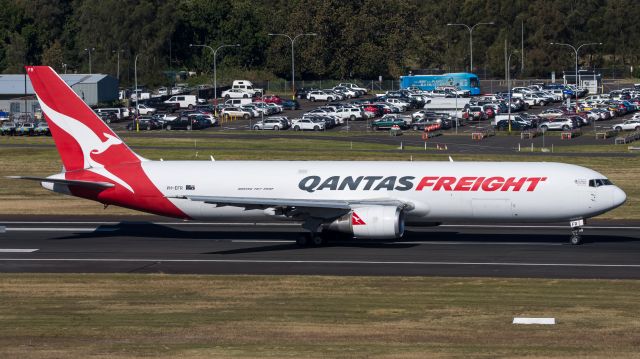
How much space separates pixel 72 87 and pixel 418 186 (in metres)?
132

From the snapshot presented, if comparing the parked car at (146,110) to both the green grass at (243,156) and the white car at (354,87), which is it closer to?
the green grass at (243,156)

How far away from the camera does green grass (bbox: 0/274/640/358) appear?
3011 cm

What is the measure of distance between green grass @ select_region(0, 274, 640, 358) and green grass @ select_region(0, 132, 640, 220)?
81.1 ft

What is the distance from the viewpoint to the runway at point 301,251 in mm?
43719

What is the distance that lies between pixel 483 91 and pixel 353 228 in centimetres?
15413

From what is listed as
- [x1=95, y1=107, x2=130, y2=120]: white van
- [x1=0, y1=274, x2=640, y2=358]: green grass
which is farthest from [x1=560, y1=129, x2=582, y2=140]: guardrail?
[x1=0, y1=274, x2=640, y2=358]: green grass

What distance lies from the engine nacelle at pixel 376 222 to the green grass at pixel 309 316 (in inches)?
233

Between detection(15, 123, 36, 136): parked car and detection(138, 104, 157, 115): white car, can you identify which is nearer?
detection(15, 123, 36, 136): parked car

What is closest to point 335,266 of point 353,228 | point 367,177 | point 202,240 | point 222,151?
point 353,228

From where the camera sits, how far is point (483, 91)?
649ft

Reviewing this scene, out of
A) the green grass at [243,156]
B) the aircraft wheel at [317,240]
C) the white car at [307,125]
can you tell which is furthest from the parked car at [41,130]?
the aircraft wheel at [317,240]

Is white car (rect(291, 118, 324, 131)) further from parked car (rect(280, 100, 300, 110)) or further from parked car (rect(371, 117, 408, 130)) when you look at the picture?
parked car (rect(280, 100, 300, 110))

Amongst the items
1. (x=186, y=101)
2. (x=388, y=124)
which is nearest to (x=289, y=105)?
(x=186, y=101)

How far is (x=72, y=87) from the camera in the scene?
172m
